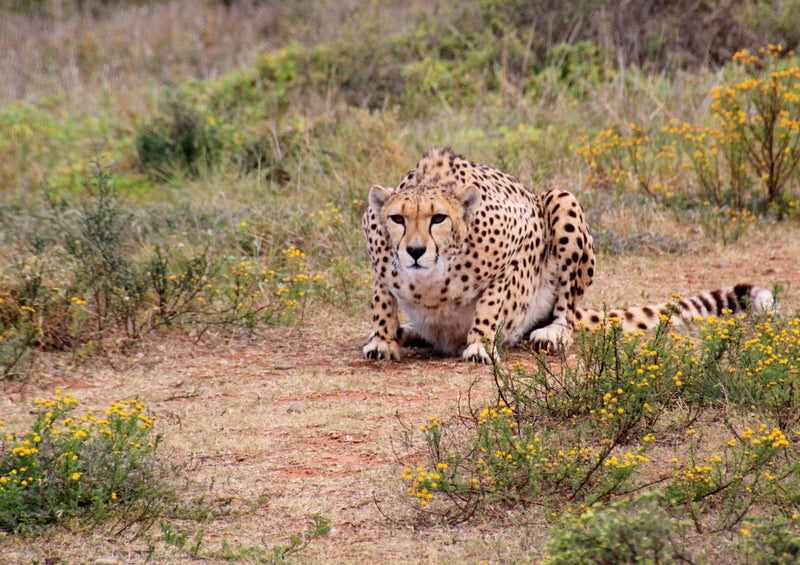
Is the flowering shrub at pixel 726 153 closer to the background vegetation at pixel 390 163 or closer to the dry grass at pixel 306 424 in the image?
the background vegetation at pixel 390 163

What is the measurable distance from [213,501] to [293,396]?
1234 mm

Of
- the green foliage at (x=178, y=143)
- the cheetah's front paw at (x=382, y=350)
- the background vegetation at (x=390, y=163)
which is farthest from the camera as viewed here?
the green foliage at (x=178, y=143)

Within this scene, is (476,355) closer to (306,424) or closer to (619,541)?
(306,424)

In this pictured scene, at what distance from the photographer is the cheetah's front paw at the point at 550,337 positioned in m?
5.20

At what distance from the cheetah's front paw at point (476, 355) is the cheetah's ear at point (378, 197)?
0.85 metres

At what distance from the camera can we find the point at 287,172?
8.66 m

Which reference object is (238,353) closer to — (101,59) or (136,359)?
(136,359)

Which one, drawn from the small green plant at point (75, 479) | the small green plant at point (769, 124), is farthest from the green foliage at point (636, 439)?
the small green plant at point (769, 124)

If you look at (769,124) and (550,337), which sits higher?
(769,124)

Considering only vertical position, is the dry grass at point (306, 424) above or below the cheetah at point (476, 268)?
below

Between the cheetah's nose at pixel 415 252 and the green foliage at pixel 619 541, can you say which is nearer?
the green foliage at pixel 619 541

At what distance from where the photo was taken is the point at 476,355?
16.3 feet

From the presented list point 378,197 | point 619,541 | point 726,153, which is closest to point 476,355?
point 378,197

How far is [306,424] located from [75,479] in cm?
120
